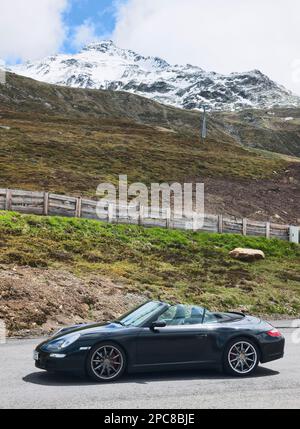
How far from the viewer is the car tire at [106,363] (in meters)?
9.84

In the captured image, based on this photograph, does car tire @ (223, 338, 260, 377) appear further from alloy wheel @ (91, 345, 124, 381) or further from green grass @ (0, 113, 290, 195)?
green grass @ (0, 113, 290, 195)

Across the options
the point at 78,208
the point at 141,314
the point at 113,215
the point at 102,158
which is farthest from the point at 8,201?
the point at 102,158

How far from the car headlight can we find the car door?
1144mm

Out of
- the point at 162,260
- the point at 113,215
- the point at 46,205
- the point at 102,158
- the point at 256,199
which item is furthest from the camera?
the point at 102,158

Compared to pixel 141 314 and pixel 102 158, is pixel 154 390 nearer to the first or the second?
pixel 141 314

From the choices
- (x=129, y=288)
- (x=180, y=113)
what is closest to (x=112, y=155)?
(x=129, y=288)

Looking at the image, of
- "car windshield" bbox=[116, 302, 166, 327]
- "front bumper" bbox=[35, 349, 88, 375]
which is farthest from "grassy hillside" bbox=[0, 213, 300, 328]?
"front bumper" bbox=[35, 349, 88, 375]

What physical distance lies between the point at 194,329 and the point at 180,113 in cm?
16382

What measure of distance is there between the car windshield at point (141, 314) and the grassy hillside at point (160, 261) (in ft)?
27.5

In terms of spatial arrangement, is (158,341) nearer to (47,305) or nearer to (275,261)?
(47,305)

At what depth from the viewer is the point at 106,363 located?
9.98 meters

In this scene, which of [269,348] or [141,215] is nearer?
[269,348]

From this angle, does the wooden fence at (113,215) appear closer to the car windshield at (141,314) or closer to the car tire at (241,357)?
the car windshield at (141,314)

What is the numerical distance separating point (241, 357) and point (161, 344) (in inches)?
64.1
